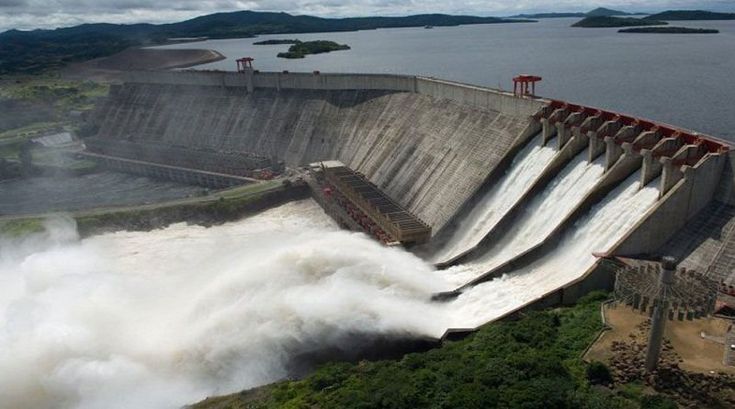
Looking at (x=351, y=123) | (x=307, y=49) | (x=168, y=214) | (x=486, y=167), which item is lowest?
(x=168, y=214)

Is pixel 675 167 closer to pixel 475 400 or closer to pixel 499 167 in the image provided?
pixel 499 167

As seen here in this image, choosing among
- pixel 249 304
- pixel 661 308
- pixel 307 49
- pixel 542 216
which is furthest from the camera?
pixel 307 49

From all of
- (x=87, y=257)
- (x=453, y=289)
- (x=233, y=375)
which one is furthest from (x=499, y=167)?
(x=87, y=257)

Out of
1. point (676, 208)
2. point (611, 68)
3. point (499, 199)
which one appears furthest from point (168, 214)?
point (611, 68)

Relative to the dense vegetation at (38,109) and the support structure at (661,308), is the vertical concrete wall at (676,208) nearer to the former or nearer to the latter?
the support structure at (661,308)

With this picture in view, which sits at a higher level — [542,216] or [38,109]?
[542,216]

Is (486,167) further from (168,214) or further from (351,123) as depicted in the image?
(168,214)

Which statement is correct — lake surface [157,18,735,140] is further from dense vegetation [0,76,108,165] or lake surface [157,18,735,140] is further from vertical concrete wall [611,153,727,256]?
dense vegetation [0,76,108,165]
